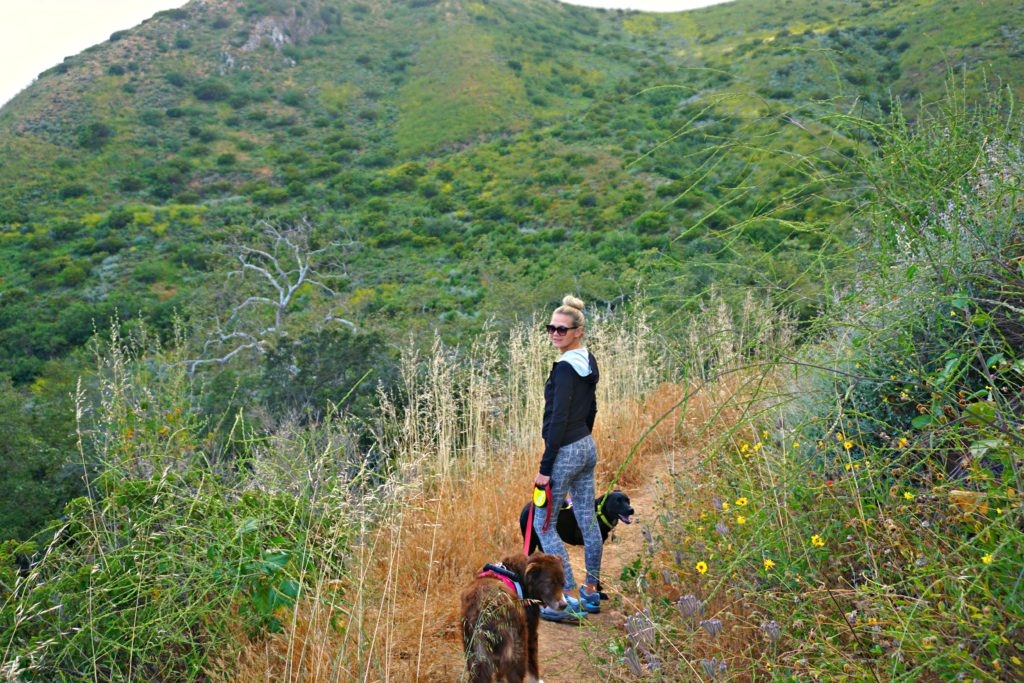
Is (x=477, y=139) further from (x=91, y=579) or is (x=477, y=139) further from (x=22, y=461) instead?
(x=91, y=579)

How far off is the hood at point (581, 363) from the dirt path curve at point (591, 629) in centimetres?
84

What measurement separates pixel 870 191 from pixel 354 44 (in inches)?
2303

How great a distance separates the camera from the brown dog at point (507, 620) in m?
2.35

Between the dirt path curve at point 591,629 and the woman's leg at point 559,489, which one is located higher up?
the woman's leg at point 559,489

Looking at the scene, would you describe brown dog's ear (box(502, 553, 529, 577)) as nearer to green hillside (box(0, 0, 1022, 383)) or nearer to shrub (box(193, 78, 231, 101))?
green hillside (box(0, 0, 1022, 383))

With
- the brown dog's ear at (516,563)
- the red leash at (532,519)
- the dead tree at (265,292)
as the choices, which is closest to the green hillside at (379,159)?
the dead tree at (265,292)

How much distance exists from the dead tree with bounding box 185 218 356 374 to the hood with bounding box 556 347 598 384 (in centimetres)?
1099

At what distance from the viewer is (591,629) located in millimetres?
2865

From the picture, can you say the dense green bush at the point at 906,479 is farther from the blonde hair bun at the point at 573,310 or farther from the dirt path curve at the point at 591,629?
the blonde hair bun at the point at 573,310

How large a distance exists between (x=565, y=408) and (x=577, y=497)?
1.81ft

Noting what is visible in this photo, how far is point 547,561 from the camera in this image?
8.73 ft

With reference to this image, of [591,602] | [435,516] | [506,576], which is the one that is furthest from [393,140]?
[506,576]

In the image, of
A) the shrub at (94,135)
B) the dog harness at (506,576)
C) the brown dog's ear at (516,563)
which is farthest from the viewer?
the shrub at (94,135)

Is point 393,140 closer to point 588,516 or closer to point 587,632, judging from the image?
point 588,516
